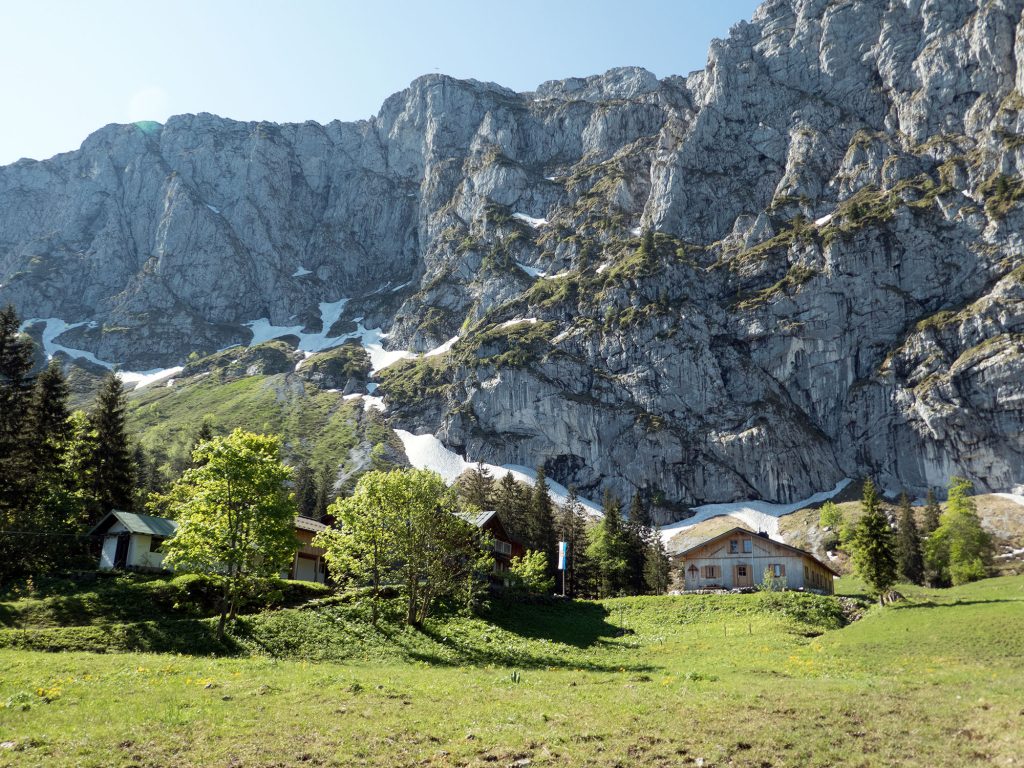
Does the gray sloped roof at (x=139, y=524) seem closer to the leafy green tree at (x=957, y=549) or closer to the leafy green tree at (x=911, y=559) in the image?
the leafy green tree at (x=911, y=559)

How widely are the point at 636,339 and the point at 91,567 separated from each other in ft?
538

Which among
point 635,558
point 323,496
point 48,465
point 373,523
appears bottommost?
point 635,558

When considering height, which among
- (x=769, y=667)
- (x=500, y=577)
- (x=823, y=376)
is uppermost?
(x=823, y=376)

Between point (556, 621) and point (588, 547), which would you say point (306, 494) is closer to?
point (588, 547)

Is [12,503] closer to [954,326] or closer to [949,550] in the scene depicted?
[949,550]

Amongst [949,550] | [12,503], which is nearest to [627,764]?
[12,503]

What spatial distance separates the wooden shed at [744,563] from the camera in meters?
80.7

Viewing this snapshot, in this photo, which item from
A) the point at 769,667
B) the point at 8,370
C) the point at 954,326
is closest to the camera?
the point at 769,667

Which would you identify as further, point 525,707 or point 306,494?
point 306,494

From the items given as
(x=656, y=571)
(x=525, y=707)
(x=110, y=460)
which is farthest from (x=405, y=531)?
(x=656, y=571)

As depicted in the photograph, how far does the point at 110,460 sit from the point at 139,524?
1171 centimetres

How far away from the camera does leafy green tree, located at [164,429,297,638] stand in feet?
129

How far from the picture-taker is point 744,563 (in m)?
82.7

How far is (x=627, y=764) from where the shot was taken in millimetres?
15438
